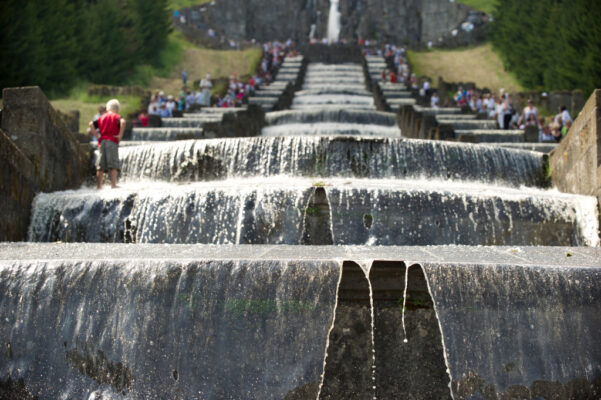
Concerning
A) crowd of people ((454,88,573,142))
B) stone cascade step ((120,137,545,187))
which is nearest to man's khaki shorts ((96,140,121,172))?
stone cascade step ((120,137,545,187))

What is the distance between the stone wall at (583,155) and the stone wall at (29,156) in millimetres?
7773

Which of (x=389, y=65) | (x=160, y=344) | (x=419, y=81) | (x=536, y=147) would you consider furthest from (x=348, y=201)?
(x=389, y=65)

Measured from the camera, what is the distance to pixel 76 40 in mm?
41344

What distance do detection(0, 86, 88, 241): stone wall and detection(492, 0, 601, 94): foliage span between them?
27283mm

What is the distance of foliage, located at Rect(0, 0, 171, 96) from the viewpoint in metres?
33.6

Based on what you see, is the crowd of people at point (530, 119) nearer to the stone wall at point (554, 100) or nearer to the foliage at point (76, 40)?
the stone wall at point (554, 100)

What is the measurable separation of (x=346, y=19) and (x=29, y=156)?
219 ft

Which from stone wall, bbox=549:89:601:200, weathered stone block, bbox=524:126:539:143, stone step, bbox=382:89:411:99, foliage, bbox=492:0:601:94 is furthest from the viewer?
foliage, bbox=492:0:601:94

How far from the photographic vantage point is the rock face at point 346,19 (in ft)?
238

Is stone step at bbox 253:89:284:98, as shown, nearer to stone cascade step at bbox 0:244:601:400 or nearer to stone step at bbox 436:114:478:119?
stone step at bbox 436:114:478:119

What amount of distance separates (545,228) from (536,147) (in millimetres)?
6387

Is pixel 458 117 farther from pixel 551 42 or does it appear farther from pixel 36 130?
pixel 551 42

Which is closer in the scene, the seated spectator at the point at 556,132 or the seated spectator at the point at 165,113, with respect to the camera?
the seated spectator at the point at 556,132

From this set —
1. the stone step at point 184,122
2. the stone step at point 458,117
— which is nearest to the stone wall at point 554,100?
the stone step at point 458,117
